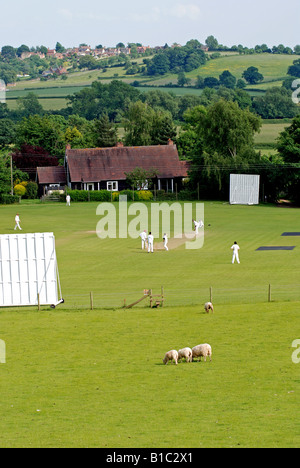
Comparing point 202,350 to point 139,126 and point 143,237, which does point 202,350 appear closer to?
point 143,237

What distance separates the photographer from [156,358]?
2720 centimetres

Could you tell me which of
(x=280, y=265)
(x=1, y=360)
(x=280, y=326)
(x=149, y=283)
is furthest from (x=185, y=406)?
(x=280, y=265)

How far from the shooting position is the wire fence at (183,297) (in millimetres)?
37031

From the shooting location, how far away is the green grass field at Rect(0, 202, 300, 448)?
63.9 feet

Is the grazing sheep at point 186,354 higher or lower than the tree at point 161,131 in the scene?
higher

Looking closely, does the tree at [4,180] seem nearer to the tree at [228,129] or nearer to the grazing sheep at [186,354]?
the tree at [228,129]

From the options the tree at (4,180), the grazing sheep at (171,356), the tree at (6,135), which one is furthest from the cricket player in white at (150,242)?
the tree at (6,135)

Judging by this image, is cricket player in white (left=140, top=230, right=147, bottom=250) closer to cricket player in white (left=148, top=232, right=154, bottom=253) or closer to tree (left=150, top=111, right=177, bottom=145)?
cricket player in white (left=148, top=232, right=154, bottom=253)

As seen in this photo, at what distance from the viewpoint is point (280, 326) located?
104 feet

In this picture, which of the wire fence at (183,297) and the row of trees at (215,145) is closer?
the wire fence at (183,297)

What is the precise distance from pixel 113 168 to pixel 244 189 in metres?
20.8

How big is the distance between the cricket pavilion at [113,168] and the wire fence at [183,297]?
203ft
